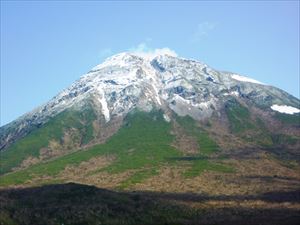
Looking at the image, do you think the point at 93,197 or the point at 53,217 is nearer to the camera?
the point at 53,217

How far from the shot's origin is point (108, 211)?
112 m

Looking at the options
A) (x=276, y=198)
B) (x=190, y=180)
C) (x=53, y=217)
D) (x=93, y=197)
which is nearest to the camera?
(x=53, y=217)

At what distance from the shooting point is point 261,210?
127938 mm

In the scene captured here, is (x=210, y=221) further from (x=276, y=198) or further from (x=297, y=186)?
(x=297, y=186)

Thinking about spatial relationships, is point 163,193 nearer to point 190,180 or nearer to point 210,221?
point 190,180

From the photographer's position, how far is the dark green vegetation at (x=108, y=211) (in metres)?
104

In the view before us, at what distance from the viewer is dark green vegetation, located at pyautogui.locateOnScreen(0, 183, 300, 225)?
103562 millimetres

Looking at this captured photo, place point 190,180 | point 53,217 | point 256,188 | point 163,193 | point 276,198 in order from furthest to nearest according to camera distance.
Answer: point 190,180, point 256,188, point 163,193, point 276,198, point 53,217

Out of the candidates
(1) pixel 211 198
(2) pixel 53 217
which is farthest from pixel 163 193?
(2) pixel 53 217

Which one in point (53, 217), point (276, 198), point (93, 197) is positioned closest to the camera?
point (53, 217)

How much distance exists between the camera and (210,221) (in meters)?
110

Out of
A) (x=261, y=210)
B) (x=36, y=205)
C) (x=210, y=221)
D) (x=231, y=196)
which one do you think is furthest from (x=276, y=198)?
(x=36, y=205)

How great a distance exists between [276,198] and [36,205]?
249 feet

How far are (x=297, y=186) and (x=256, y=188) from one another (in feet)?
51.8
